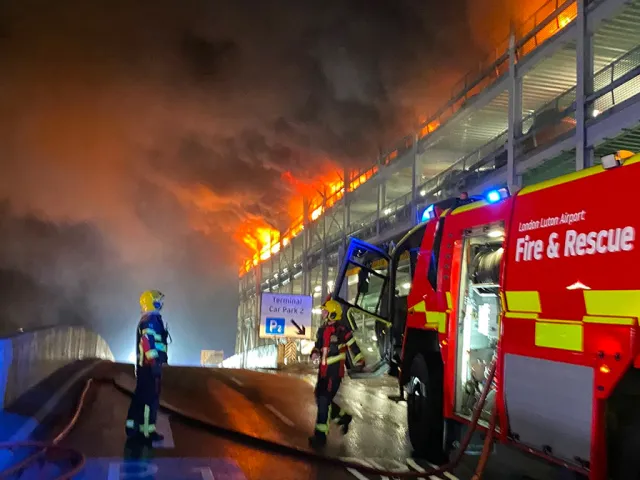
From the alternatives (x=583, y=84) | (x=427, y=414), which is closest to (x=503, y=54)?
(x=583, y=84)

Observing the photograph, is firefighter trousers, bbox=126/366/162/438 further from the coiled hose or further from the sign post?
the sign post

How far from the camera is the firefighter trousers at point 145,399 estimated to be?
5.86 m

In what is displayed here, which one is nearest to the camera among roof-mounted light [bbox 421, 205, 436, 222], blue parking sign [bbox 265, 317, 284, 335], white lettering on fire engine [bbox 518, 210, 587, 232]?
white lettering on fire engine [bbox 518, 210, 587, 232]

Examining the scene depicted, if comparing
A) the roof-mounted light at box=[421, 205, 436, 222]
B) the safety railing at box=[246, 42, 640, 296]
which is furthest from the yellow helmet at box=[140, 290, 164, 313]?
the safety railing at box=[246, 42, 640, 296]

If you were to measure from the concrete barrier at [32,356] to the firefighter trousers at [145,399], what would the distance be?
212cm

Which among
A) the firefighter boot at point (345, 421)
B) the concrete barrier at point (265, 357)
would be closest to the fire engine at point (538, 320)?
the firefighter boot at point (345, 421)

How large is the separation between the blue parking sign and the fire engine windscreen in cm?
1462

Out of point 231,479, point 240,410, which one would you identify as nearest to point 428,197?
point 240,410

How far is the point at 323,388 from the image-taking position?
6.29m

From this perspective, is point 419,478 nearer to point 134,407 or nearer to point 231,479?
point 231,479

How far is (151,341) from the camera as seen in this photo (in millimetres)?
5863

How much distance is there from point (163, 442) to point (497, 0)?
540 inches

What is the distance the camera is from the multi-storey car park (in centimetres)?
1091

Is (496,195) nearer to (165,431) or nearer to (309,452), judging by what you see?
(309,452)
